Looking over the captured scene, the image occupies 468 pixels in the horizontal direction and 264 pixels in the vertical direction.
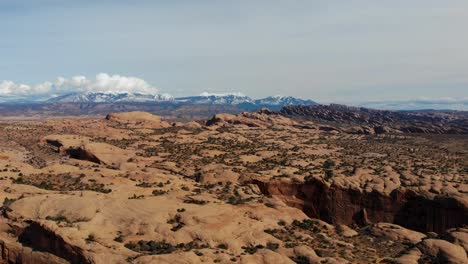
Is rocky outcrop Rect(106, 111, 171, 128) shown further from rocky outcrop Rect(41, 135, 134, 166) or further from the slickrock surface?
rocky outcrop Rect(41, 135, 134, 166)

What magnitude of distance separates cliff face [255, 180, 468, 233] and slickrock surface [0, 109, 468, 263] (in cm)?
12

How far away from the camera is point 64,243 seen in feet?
86.8

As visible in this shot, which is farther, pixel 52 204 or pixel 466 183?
pixel 466 183

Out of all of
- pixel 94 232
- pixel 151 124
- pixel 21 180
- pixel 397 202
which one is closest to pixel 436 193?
pixel 397 202

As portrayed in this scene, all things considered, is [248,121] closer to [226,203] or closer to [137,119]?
[137,119]

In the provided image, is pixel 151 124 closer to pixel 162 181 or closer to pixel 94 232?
pixel 162 181

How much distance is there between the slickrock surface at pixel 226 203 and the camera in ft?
92.0

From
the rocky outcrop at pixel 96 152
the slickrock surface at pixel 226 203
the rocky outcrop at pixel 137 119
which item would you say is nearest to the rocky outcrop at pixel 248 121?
the rocky outcrop at pixel 137 119

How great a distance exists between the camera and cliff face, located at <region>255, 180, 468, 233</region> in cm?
4469

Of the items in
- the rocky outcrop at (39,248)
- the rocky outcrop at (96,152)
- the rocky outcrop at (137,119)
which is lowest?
the rocky outcrop at (39,248)

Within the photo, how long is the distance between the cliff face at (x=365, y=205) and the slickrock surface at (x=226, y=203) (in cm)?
12

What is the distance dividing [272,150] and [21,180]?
149ft

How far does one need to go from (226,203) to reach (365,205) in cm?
1914

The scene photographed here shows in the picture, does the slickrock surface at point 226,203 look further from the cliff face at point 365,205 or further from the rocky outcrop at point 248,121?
the rocky outcrop at point 248,121
